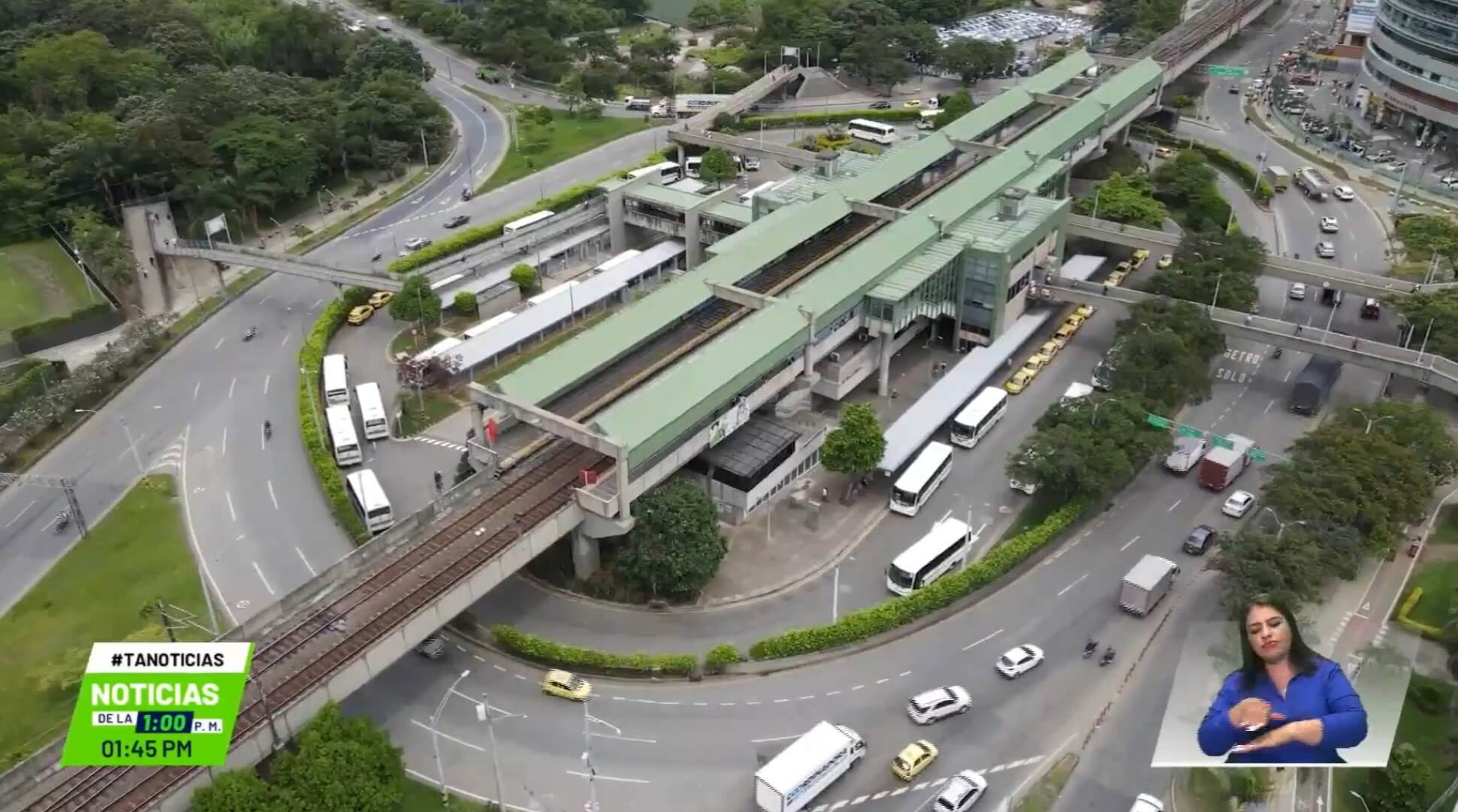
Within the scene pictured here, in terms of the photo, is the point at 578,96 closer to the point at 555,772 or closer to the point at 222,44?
the point at 222,44

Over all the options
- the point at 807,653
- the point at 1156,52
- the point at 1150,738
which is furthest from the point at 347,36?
the point at 1150,738

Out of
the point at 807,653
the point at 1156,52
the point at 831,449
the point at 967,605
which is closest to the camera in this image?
the point at 807,653

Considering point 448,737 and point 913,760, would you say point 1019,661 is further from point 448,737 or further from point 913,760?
point 448,737

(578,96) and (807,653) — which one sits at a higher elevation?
(578,96)

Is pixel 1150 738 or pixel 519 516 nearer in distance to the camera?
pixel 1150 738

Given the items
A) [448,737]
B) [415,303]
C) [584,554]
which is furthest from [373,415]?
[448,737]

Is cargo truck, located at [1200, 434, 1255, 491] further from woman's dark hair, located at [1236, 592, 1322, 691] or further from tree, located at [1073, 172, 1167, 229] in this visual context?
tree, located at [1073, 172, 1167, 229]

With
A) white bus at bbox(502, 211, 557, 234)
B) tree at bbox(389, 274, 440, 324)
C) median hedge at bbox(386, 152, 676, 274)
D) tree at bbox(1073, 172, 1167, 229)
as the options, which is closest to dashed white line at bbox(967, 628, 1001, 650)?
tree at bbox(389, 274, 440, 324)
